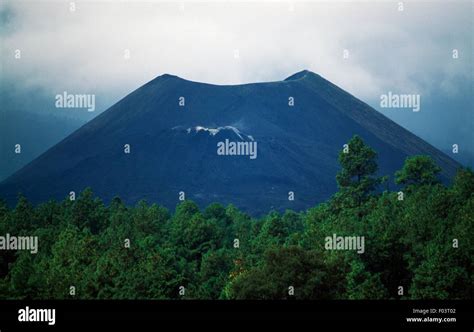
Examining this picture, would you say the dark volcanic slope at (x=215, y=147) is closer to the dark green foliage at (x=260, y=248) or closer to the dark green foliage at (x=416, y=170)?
the dark green foliage at (x=416, y=170)

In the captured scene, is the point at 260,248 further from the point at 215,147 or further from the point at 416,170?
the point at 215,147

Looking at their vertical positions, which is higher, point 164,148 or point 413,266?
point 164,148

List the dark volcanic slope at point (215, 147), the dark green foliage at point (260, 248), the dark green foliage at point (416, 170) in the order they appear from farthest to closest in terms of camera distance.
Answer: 1. the dark volcanic slope at point (215, 147)
2. the dark green foliage at point (416, 170)
3. the dark green foliage at point (260, 248)

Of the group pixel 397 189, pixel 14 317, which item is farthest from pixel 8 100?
pixel 14 317

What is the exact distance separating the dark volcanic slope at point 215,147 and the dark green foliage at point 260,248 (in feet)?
20.1

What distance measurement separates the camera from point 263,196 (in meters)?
89.2

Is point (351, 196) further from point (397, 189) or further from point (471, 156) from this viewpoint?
point (471, 156)

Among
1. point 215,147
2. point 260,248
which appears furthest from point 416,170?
point 215,147

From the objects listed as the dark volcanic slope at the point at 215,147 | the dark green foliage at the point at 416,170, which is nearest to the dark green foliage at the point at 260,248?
the dark green foliage at the point at 416,170

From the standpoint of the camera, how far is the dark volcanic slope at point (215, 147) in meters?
80.6

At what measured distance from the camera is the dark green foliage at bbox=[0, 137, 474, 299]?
4325 centimetres

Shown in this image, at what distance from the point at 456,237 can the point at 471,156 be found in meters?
13.5

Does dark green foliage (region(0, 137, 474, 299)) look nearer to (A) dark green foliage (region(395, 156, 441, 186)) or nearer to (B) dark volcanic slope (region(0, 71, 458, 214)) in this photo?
(A) dark green foliage (region(395, 156, 441, 186))

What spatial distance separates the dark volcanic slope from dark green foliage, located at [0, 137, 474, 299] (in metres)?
6.11
